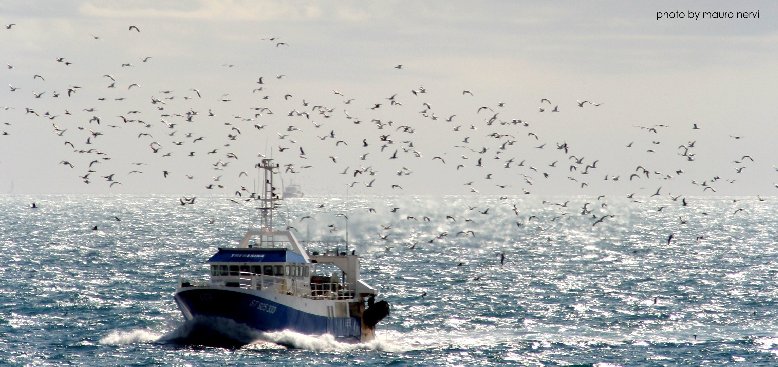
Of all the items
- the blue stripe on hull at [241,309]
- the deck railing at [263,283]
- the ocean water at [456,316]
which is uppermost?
the deck railing at [263,283]

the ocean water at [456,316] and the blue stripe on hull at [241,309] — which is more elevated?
the blue stripe on hull at [241,309]

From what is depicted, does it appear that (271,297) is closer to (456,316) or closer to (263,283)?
(263,283)

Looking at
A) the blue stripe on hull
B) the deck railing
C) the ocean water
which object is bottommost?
the ocean water

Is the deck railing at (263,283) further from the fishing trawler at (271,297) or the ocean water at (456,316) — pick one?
the ocean water at (456,316)

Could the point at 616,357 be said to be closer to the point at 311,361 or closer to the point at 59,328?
the point at 311,361

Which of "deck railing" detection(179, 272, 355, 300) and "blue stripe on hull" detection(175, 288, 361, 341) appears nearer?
"blue stripe on hull" detection(175, 288, 361, 341)

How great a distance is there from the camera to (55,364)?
254 feet

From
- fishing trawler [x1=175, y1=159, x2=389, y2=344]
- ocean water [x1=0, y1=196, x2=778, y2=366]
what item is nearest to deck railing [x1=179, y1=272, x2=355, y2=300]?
Result: fishing trawler [x1=175, y1=159, x2=389, y2=344]

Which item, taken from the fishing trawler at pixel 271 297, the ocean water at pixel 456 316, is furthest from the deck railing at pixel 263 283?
the ocean water at pixel 456 316

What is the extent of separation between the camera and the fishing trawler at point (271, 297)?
269 feet

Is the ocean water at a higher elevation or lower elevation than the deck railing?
lower

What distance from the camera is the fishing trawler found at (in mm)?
81875

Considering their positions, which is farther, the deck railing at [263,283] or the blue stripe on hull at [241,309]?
the deck railing at [263,283]

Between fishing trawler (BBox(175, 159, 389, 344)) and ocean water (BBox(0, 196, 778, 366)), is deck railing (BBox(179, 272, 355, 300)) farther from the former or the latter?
ocean water (BBox(0, 196, 778, 366))
